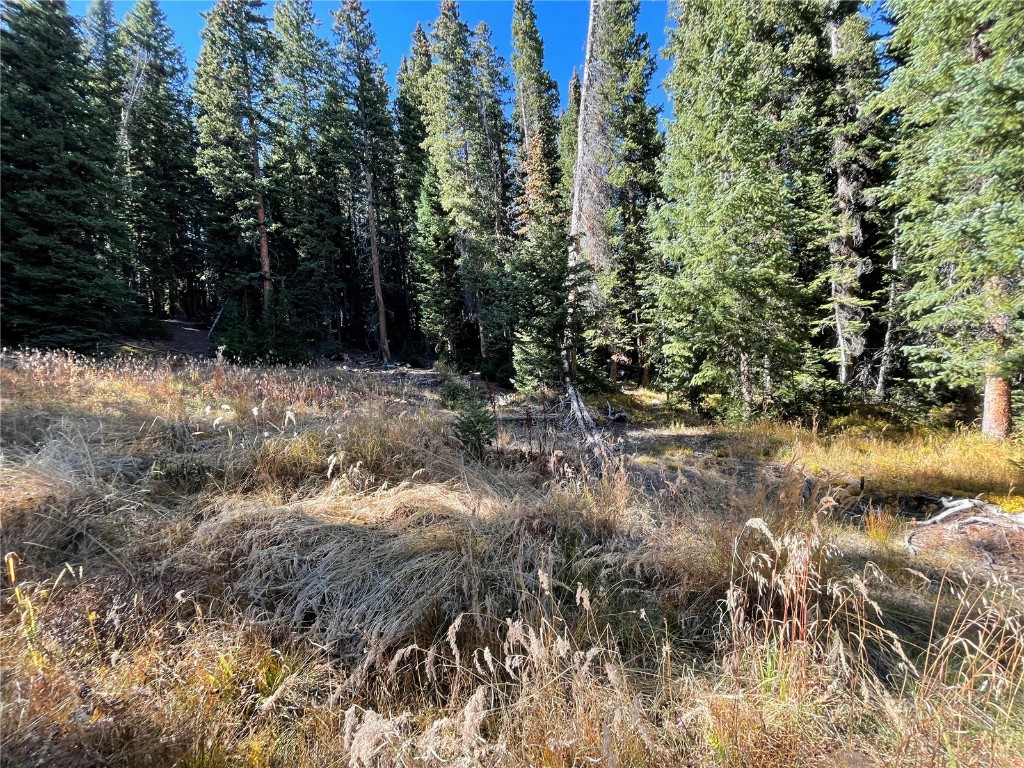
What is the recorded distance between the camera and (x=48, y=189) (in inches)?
448

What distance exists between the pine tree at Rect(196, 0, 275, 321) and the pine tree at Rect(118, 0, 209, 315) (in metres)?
4.62

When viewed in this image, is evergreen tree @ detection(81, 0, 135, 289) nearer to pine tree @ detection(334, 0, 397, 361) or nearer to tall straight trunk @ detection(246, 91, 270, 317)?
tall straight trunk @ detection(246, 91, 270, 317)

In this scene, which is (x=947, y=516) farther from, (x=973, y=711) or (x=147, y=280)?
(x=147, y=280)

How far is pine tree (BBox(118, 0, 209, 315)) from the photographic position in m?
18.9

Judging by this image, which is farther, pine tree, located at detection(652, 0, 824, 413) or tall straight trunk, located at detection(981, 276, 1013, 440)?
pine tree, located at detection(652, 0, 824, 413)

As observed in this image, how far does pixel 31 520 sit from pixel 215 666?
6.60 feet

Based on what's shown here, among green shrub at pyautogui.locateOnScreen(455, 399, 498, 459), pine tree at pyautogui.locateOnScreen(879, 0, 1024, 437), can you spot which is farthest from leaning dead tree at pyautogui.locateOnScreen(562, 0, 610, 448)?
pine tree at pyautogui.locateOnScreen(879, 0, 1024, 437)

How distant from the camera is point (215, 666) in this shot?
1796 mm

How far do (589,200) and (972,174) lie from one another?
7282 mm

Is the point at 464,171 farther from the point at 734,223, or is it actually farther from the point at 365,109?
the point at 734,223

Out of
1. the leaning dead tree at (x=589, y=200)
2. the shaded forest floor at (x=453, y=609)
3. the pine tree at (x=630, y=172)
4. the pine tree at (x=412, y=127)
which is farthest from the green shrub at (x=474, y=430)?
the pine tree at (x=412, y=127)

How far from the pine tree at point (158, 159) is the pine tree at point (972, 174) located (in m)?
26.1

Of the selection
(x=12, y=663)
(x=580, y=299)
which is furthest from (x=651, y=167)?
(x=12, y=663)

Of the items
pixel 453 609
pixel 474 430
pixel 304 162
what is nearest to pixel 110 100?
pixel 304 162
